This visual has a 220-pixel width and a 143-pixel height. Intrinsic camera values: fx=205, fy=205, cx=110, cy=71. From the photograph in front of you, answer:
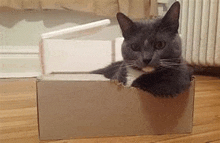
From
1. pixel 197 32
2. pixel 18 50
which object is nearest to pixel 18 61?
pixel 18 50

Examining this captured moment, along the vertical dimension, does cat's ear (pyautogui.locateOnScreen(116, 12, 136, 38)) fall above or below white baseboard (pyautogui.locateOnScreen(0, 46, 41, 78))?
above

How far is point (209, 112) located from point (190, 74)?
1.15 feet

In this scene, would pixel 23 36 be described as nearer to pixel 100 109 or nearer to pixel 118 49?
pixel 118 49

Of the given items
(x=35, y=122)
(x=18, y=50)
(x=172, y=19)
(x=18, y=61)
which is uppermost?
(x=172, y=19)

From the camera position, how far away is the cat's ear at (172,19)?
71 centimetres

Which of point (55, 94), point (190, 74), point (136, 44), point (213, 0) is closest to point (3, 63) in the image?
point (55, 94)

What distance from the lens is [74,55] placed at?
135 cm

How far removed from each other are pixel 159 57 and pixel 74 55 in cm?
76

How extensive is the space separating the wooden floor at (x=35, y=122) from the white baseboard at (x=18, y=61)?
59cm

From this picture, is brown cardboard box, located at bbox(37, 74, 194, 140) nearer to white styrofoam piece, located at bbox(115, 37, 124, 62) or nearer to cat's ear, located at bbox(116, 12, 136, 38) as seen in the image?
cat's ear, located at bbox(116, 12, 136, 38)

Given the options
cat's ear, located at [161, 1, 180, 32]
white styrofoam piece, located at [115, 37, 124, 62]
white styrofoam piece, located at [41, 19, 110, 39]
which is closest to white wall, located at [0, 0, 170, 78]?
white styrofoam piece, located at [41, 19, 110, 39]

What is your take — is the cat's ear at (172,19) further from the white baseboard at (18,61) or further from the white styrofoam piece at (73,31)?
the white baseboard at (18,61)

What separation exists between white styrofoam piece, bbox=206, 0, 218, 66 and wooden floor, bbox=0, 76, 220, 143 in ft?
2.07

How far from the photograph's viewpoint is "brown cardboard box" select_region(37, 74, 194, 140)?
2.33ft
